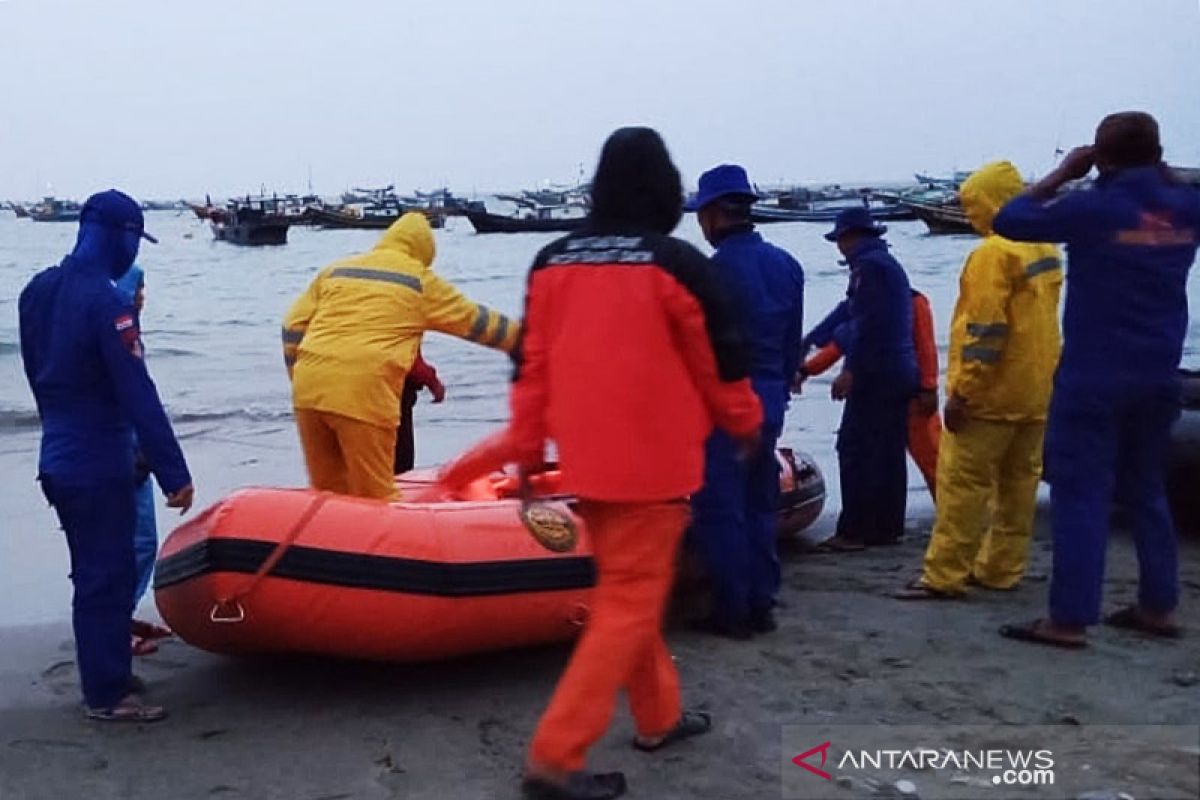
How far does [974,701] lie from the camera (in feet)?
14.3

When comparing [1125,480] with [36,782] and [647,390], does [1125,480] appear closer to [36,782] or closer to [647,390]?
[647,390]

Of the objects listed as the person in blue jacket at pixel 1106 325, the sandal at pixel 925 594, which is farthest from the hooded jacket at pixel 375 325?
the person in blue jacket at pixel 1106 325

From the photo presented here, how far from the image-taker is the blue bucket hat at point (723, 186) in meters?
5.21

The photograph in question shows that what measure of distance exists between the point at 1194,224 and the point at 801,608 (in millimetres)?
2047

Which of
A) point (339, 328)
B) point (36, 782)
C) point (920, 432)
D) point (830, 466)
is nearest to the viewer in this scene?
point (36, 782)

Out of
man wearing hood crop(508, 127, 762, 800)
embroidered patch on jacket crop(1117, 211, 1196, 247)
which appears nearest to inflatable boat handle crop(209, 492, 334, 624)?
man wearing hood crop(508, 127, 762, 800)

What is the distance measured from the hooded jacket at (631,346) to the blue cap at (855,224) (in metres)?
3.13

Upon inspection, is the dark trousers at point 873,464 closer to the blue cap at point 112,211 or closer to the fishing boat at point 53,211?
the blue cap at point 112,211

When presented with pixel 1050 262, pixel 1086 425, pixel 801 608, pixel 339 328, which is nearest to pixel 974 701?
pixel 1086 425

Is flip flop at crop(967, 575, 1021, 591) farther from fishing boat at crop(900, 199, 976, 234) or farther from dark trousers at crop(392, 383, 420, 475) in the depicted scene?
fishing boat at crop(900, 199, 976, 234)

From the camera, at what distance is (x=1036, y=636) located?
16.3ft

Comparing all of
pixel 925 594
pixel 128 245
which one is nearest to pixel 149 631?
pixel 128 245

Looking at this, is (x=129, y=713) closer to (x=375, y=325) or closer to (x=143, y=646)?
(x=143, y=646)

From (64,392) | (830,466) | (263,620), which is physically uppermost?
(64,392)
